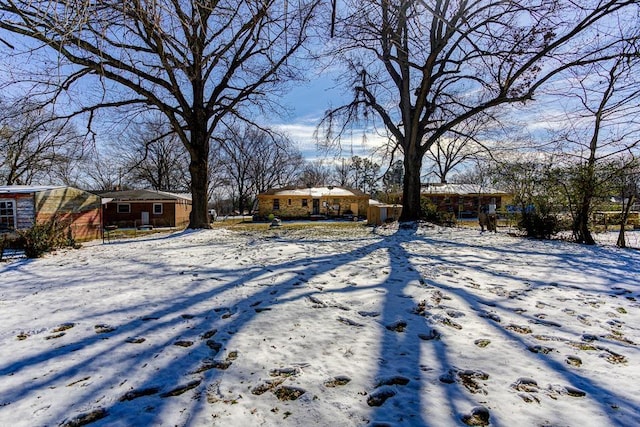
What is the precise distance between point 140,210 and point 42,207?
45.8ft

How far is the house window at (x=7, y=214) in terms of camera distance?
10744mm

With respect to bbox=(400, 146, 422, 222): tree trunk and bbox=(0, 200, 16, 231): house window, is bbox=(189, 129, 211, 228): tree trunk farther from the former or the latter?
bbox=(400, 146, 422, 222): tree trunk

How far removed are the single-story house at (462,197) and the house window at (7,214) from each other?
32523mm

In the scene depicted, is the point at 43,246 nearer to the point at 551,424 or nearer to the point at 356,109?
the point at 551,424

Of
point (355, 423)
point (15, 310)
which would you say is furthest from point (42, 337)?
point (355, 423)

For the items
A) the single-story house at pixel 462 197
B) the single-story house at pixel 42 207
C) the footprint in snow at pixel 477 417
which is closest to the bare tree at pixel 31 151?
the single-story house at pixel 42 207

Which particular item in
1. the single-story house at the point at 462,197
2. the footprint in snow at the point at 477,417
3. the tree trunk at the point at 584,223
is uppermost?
the single-story house at the point at 462,197

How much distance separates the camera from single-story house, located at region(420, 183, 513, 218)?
34750mm

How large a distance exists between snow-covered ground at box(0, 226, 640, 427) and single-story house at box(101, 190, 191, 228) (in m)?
20.1

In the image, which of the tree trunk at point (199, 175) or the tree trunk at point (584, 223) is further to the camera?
the tree trunk at point (199, 175)

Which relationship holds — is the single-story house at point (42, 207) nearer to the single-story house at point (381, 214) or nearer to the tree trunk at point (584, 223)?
the single-story house at point (381, 214)

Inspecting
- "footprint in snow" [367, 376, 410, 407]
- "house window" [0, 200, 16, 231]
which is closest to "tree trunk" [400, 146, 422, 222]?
"footprint in snow" [367, 376, 410, 407]

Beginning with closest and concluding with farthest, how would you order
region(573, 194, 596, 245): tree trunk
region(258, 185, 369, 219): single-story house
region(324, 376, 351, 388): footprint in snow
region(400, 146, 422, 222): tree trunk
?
region(324, 376, 351, 388): footprint in snow < region(573, 194, 596, 245): tree trunk < region(400, 146, 422, 222): tree trunk < region(258, 185, 369, 219): single-story house

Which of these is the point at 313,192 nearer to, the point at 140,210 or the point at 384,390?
the point at 140,210
